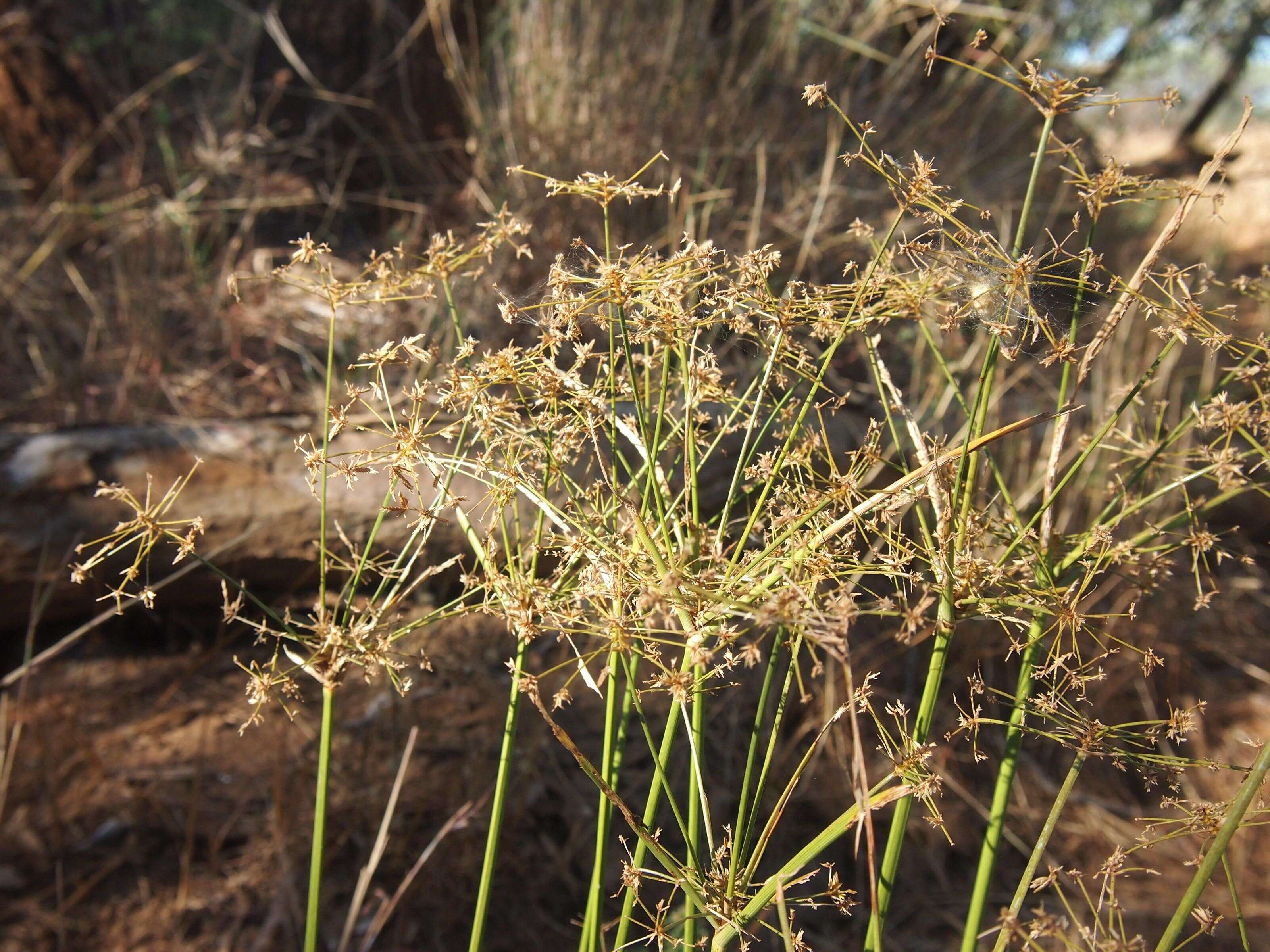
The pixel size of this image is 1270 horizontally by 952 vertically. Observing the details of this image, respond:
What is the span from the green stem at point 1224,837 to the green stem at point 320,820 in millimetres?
602

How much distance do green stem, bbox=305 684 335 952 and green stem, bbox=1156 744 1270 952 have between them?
1.98 feet

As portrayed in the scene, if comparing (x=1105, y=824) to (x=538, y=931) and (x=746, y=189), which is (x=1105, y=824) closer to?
(x=538, y=931)

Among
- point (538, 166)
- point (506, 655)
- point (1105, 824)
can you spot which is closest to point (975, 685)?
point (506, 655)

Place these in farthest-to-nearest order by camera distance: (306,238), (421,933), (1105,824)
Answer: (1105,824) → (421,933) → (306,238)

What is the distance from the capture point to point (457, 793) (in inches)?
78.4

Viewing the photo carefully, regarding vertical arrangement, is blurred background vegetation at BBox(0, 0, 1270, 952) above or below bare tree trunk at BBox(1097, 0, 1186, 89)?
below

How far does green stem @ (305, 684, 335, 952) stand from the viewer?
2.35ft

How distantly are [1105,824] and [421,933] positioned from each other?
1888mm

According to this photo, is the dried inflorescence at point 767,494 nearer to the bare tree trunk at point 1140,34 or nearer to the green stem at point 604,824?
the green stem at point 604,824

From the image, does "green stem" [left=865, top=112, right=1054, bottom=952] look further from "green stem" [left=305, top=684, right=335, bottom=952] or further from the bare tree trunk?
the bare tree trunk

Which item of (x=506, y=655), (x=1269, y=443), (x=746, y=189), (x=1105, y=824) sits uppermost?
(x=1269, y=443)

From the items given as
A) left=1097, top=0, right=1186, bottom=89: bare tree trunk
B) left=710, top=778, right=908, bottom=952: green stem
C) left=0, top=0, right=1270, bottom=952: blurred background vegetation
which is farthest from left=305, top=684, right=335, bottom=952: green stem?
left=1097, top=0, right=1186, bottom=89: bare tree trunk

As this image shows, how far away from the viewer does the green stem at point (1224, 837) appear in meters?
0.60

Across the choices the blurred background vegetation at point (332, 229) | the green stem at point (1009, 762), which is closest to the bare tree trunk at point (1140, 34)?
the blurred background vegetation at point (332, 229)
